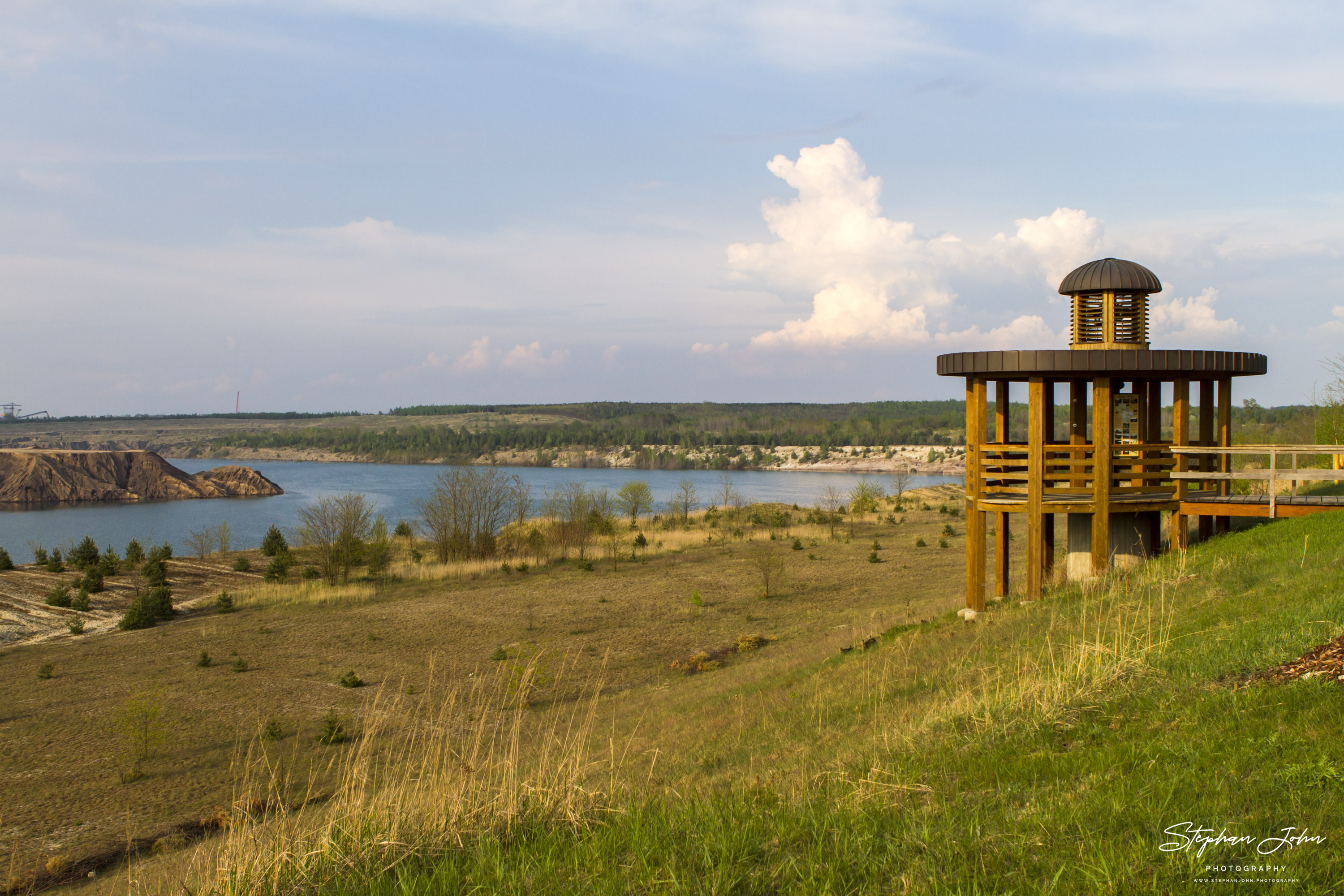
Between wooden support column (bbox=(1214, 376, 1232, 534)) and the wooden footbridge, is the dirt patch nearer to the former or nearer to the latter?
the wooden footbridge

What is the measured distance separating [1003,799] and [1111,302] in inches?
413

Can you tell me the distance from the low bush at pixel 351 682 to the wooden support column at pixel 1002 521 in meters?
11.2

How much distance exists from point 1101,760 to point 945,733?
1.24 m

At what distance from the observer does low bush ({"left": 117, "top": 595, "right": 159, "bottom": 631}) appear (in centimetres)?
1991

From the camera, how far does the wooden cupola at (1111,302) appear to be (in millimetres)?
12055

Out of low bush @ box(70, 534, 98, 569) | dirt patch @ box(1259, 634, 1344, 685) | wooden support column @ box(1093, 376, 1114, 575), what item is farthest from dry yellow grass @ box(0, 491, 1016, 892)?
low bush @ box(70, 534, 98, 569)

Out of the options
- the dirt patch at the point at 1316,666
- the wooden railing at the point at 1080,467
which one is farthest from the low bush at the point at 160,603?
the dirt patch at the point at 1316,666

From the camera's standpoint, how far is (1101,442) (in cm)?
1144

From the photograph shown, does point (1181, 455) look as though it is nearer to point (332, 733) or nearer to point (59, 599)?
point (332, 733)

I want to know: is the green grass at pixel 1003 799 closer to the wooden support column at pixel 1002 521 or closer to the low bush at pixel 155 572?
the wooden support column at pixel 1002 521

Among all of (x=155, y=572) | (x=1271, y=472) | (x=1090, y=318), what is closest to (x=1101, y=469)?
(x=1271, y=472)

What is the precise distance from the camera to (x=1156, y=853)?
3043 mm

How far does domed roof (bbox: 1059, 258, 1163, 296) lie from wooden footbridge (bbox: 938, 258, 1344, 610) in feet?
0.06

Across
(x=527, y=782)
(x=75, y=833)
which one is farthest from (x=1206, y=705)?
(x=75, y=833)
